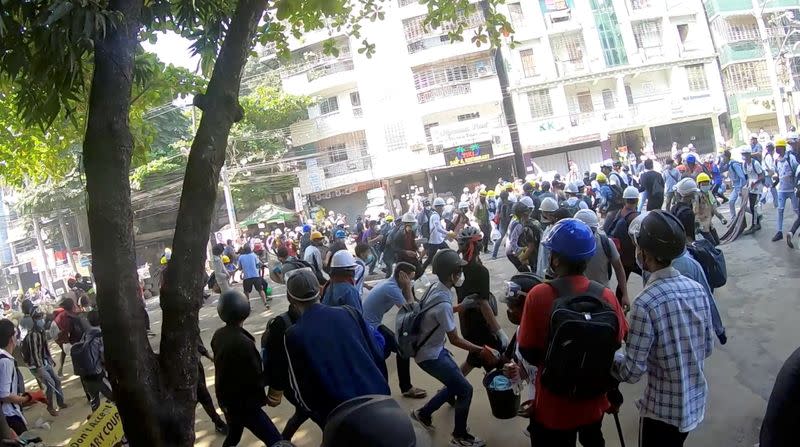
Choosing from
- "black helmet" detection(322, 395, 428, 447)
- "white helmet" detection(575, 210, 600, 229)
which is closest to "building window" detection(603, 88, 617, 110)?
"white helmet" detection(575, 210, 600, 229)

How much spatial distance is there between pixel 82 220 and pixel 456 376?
3216cm

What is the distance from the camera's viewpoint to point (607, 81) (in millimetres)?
27734

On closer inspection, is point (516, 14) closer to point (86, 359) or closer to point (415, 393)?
point (415, 393)

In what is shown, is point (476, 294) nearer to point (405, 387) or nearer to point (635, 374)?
point (405, 387)

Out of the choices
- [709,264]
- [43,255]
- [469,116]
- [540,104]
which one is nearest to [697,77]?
[540,104]

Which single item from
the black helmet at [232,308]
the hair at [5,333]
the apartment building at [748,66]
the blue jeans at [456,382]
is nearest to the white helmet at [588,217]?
the blue jeans at [456,382]

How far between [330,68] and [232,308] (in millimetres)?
26600

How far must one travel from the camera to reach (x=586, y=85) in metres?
27.5

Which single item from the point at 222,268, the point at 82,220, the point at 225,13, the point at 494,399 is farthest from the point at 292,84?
the point at 494,399

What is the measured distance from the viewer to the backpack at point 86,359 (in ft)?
20.1

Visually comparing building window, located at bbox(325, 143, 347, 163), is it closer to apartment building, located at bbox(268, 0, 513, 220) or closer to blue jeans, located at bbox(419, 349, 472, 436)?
apartment building, located at bbox(268, 0, 513, 220)

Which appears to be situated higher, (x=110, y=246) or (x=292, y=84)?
(x=292, y=84)

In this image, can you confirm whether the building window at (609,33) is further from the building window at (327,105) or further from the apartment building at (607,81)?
the building window at (327,105)

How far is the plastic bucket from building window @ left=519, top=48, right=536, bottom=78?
25.4 meters
